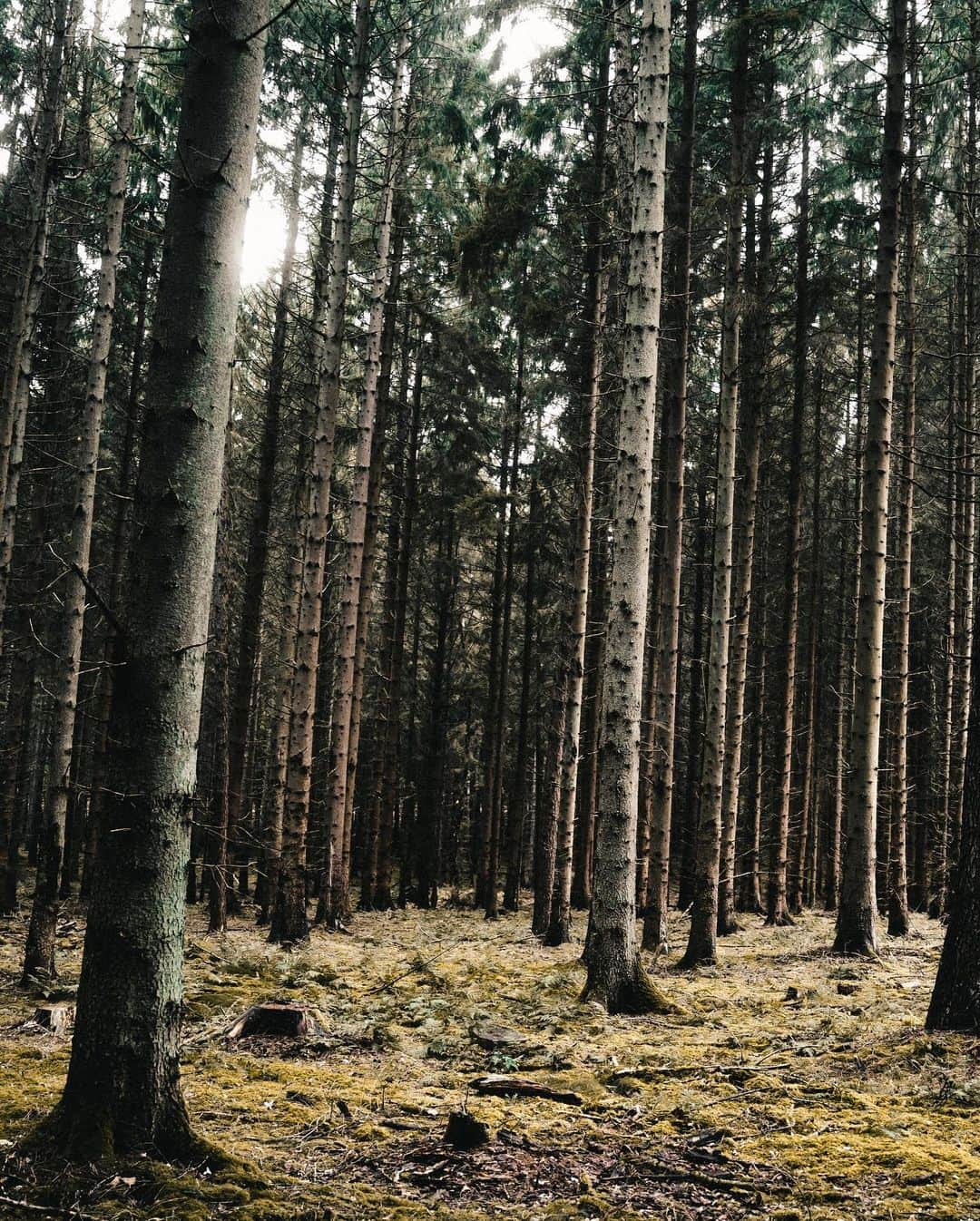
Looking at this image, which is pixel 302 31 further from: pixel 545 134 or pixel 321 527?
pixel 321 527

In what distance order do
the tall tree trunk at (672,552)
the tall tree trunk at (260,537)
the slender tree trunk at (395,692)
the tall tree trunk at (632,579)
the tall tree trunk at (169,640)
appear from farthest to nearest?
the slender tree trunk at (395,692) < the tall tree trunk at (260,537) < the tall tree trunk at (672,552) < the tall tree trunk at (632,579) < the tall tree trunk at (169,640)

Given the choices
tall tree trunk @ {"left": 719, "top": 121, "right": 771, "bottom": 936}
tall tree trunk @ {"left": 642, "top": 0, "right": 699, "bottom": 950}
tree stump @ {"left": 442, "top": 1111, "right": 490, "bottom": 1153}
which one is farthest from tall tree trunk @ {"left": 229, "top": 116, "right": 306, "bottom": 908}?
tree stump @ {"left": 442, "top": 1111, "right": 490, "bottom": 1153}

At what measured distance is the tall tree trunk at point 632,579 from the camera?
7477 mm

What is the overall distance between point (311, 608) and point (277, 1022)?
626cm

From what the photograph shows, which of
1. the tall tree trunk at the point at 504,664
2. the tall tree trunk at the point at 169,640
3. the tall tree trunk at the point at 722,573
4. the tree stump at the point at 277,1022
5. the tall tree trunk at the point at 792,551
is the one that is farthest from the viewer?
the tall tree trunk at the point at 504,664

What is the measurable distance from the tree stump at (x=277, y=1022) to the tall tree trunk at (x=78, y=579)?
8.69ft

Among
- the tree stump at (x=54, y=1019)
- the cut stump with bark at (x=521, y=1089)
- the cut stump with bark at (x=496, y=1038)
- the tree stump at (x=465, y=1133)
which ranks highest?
the tree stump at (x=465, y=1133)

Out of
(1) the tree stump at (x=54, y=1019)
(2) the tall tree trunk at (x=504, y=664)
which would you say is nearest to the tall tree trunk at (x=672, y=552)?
(1) the tree stump at (x=54, y=1019)

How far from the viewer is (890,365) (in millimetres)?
11164

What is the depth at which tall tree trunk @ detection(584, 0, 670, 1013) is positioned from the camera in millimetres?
7477

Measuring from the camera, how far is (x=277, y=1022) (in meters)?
6.33

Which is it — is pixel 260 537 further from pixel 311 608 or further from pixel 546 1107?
pixel 546 1107

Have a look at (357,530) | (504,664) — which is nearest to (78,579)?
(357,530)

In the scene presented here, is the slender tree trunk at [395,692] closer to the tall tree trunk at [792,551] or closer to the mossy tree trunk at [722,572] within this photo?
the mossy tree trunk at [722,572]
